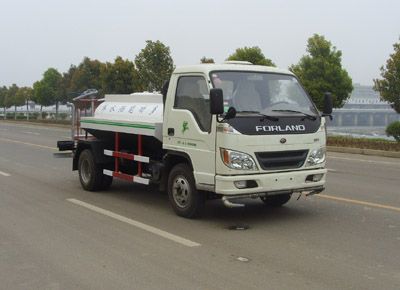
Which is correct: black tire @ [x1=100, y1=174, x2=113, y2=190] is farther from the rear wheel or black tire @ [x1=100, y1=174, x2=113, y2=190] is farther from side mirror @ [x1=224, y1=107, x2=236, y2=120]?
side mirror @ [x1=224, y1=107, x2=236, y2=120]

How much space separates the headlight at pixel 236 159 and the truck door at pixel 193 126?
7.8 inches

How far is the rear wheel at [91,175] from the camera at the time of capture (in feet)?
33.1

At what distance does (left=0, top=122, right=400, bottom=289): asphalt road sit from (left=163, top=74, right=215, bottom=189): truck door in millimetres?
802

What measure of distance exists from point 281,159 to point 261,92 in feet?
3.35

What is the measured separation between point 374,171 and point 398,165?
2.17 meters

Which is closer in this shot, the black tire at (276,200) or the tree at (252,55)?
the black tire at (276,200)

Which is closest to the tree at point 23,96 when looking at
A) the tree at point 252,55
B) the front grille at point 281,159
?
the tree at point 252,55

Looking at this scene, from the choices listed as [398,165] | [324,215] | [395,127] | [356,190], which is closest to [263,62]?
[395,127]

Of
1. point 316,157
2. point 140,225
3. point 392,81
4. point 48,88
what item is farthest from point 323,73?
point 48,88

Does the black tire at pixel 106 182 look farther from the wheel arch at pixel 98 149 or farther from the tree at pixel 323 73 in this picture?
the tree at pixel 323 73

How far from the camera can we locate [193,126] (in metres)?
7.44

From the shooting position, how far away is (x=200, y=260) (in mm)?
5680

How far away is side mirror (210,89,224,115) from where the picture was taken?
22.4 feet

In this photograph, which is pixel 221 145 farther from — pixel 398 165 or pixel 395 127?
pixel 395 127
